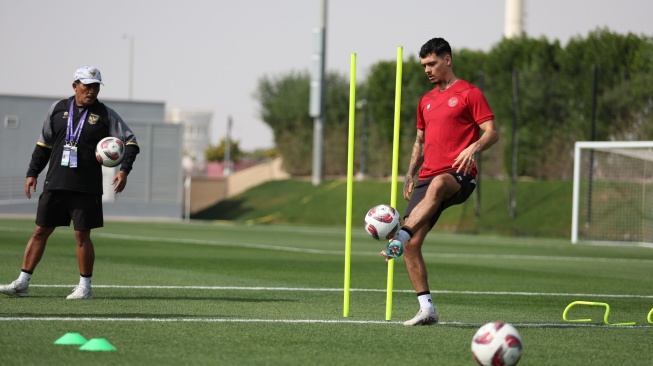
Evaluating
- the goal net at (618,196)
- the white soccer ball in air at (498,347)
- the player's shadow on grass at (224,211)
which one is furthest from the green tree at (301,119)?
the white soccer ball in air at (498,347)

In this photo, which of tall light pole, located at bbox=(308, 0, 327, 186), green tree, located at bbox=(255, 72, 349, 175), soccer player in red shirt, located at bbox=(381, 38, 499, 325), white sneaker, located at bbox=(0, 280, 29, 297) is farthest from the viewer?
green tree, located at bbox=(255, 72, 349, 175)

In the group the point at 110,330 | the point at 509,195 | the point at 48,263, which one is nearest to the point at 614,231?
the point at 509,195

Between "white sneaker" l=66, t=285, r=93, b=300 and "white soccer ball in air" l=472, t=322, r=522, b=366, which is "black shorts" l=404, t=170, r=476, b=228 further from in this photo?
"white sneaker" l=66, t=285, r=93, b=300

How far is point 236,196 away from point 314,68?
1095 cm

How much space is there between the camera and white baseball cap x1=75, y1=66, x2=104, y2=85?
1097cm

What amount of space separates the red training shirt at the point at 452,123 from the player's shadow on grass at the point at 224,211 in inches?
1788

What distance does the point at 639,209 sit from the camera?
34.0 meters

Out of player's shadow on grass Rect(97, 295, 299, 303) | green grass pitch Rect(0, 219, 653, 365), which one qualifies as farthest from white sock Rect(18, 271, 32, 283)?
player's shadow on grass Rect(97, 295, 299, 303)

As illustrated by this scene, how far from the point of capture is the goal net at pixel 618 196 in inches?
1307

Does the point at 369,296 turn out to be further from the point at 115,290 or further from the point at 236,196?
the point at 236,196

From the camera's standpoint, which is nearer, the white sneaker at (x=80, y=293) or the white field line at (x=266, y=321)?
the white field line at (x=266, y=321)

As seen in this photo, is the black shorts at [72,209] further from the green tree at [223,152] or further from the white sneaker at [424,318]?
the green tree at [223,152]

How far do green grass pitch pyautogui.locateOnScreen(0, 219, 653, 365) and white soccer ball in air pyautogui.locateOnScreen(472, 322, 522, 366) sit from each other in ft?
1.69

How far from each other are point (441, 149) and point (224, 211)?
48.6m
